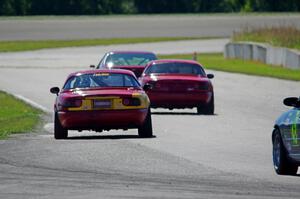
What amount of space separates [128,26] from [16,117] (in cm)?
6106

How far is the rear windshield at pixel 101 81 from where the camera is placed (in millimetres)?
22625

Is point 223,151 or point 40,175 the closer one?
point 40,175

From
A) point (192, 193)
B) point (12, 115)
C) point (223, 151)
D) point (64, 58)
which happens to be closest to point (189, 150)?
point (223, 151)

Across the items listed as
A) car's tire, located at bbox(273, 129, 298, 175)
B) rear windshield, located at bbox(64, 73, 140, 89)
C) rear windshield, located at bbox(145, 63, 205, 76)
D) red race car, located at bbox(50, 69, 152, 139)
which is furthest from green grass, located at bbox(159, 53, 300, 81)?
car's tire, located at bbox(273, 129, 298, 175)

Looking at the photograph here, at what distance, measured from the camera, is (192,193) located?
44.0 ft

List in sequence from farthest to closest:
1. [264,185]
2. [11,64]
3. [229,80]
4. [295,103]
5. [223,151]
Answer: [11,64] → [229,80] → [223,151] → [295,103] → [264,185]

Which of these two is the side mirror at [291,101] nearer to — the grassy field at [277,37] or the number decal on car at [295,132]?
the number decal on car at [295,132]

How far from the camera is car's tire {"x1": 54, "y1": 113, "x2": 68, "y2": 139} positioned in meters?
22.1

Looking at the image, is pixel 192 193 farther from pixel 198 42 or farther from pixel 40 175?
pixel 198 42

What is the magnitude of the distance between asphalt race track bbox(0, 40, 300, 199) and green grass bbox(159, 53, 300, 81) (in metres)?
13.8

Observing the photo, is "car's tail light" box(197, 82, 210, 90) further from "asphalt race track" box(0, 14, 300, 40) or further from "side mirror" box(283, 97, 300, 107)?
"asphalt race track" box(0, 14, 300, 40)

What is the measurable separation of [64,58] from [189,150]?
47.2 m

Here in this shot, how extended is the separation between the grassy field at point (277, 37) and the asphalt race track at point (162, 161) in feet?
73.1

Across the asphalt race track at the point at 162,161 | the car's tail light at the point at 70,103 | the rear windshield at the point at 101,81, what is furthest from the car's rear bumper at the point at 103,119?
the rear windshield at the point at 101,81
